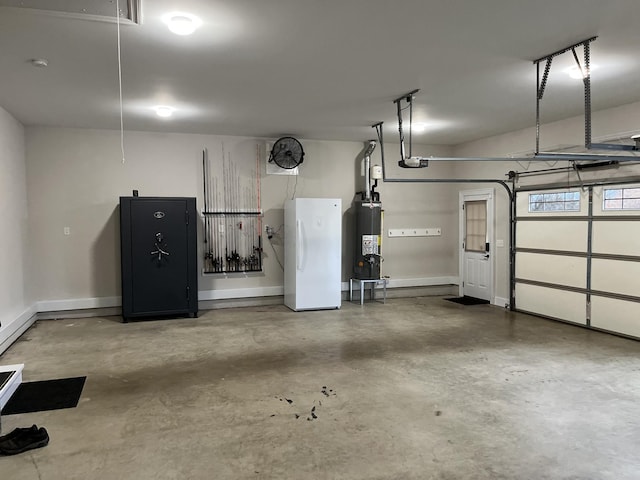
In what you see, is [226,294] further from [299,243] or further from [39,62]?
[39,62]

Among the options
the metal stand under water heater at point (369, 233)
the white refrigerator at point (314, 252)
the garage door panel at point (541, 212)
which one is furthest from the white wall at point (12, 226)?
the garage door panel at point (541, 212)

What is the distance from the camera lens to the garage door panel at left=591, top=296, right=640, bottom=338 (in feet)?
17.6

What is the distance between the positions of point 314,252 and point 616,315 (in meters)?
4.10

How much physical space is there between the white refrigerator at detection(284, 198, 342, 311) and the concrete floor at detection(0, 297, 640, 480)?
0.97 metres

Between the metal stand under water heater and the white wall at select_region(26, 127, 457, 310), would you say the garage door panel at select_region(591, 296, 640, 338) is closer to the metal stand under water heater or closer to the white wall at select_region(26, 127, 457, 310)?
the metal stand under water heater

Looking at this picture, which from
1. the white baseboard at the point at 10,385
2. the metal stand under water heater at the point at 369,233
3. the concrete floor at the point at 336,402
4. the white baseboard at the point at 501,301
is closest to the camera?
the concrete floor at the point at 336,402

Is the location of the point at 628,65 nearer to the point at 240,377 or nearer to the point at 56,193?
the point at 240,377

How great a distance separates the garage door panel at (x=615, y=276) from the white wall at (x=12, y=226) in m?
7.18

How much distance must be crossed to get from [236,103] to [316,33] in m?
2.23

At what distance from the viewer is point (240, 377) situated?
4.16m

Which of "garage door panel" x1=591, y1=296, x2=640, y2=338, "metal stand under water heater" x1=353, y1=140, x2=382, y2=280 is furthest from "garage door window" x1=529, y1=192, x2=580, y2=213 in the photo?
"metal stand under water heater" x1=353, y1=140, x2=382, y2=280

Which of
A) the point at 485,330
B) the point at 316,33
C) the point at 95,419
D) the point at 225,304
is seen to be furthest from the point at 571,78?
the point at 225,304

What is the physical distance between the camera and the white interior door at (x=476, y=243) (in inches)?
300

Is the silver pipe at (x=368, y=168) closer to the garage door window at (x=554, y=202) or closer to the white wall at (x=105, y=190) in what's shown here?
the white wall at (x=105, y=190)
